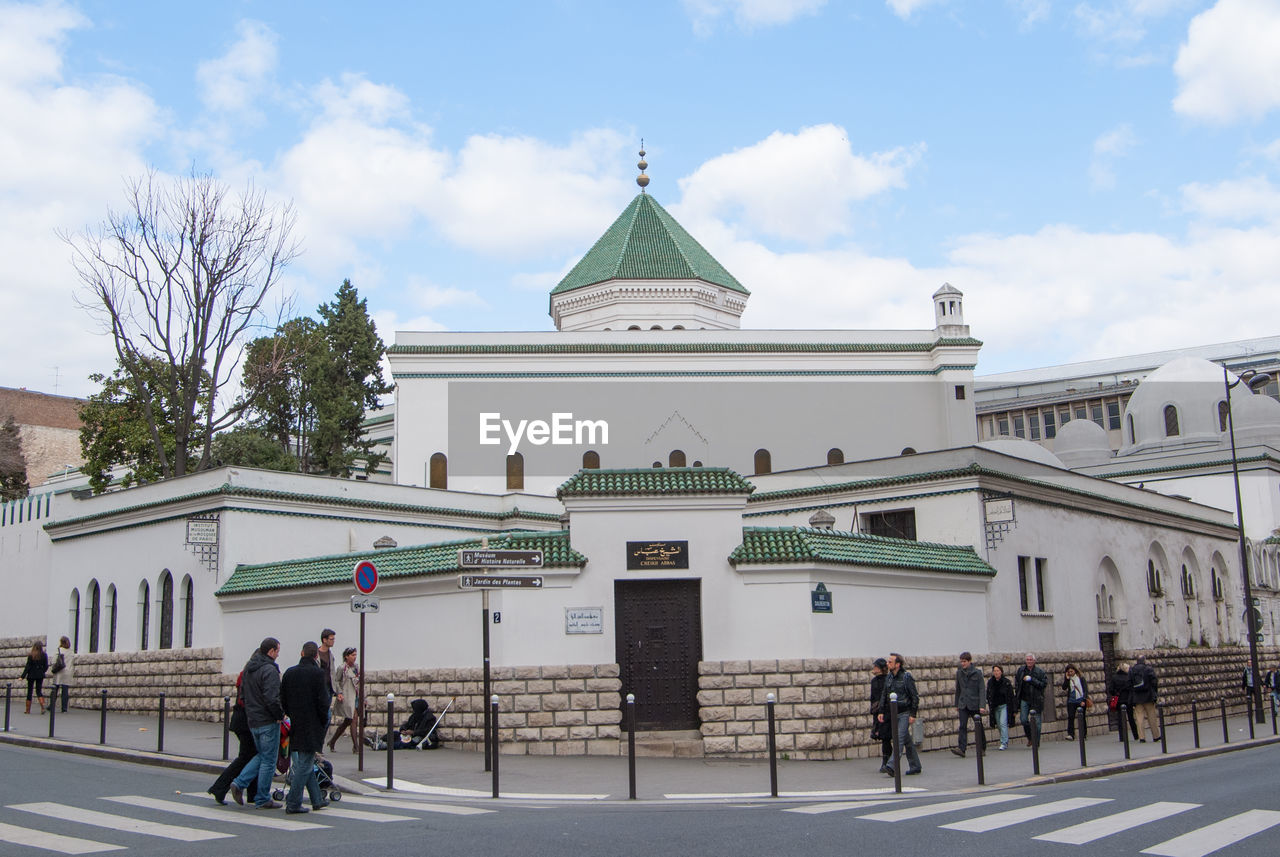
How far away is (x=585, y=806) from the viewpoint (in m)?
12.3

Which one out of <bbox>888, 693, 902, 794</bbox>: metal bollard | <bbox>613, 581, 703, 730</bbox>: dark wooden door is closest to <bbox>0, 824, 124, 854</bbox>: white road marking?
<bbox>888, 693, 902, 794</bbox>: metal bollard

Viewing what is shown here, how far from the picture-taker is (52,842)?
9.40 m

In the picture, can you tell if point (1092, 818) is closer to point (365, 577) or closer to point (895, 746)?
point (895, 746)

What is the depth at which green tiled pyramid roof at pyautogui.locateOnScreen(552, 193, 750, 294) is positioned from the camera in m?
43.6

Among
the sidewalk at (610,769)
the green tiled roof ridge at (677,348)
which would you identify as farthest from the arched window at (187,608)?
the green tiled roof ridge at (677,348)

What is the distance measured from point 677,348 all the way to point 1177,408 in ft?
74.2

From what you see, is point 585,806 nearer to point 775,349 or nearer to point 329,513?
point 329,513

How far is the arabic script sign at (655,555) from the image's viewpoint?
17500 mm

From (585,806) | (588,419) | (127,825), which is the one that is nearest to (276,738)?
(127,825)

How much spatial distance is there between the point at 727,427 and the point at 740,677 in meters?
22.5

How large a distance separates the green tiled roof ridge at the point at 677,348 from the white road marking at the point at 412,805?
26.8 metres

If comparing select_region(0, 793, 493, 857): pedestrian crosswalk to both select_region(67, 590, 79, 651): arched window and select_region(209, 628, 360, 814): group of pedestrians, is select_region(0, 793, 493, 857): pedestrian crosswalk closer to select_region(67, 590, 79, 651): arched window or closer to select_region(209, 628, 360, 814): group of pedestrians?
select_region(209, 628, 360, 814): group of pedestrians

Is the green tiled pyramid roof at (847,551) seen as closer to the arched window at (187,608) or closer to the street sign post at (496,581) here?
the street sign post at (496,581)

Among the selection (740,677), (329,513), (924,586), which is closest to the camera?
(740,677)
